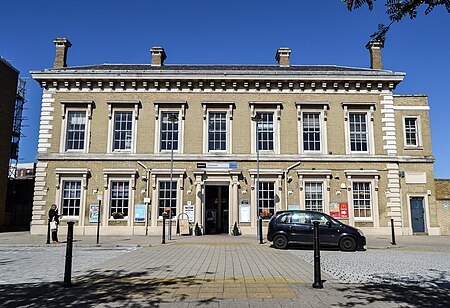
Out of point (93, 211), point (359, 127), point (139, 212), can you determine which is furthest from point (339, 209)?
point (93, 211)

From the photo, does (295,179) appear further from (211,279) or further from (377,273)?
(211,279)

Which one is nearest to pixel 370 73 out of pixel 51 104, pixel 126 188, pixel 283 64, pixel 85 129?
pixel 283 64

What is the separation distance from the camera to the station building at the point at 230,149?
860 inches

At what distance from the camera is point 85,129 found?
22594 millimetres

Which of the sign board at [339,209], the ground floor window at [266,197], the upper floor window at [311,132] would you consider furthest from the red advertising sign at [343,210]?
the ground floor window at [266,197]

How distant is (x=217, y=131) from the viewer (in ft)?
74.5

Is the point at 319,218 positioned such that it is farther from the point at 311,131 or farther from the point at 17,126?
the point at 17,126

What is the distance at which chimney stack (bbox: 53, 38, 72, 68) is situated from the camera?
25.6 meters

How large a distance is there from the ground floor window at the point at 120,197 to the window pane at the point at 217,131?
5715mm

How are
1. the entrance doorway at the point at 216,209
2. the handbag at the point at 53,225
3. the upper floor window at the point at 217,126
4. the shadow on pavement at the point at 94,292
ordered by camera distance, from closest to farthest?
the shadow on pavement at the point at 94,292
the handbag at the point at 53,225
the upper floor window at the point at 217,126
the entrance doorway at the point at 216,209

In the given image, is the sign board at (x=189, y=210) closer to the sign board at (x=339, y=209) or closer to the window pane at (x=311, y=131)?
the window pane at (x=311, y=131)

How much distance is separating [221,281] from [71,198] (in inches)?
676

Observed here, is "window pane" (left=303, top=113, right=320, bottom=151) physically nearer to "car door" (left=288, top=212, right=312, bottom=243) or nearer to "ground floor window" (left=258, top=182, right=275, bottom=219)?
"ground floor window" (left=258, top=182, right=275, bottom=219)

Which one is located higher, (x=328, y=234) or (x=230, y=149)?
(x=230, y=149)
